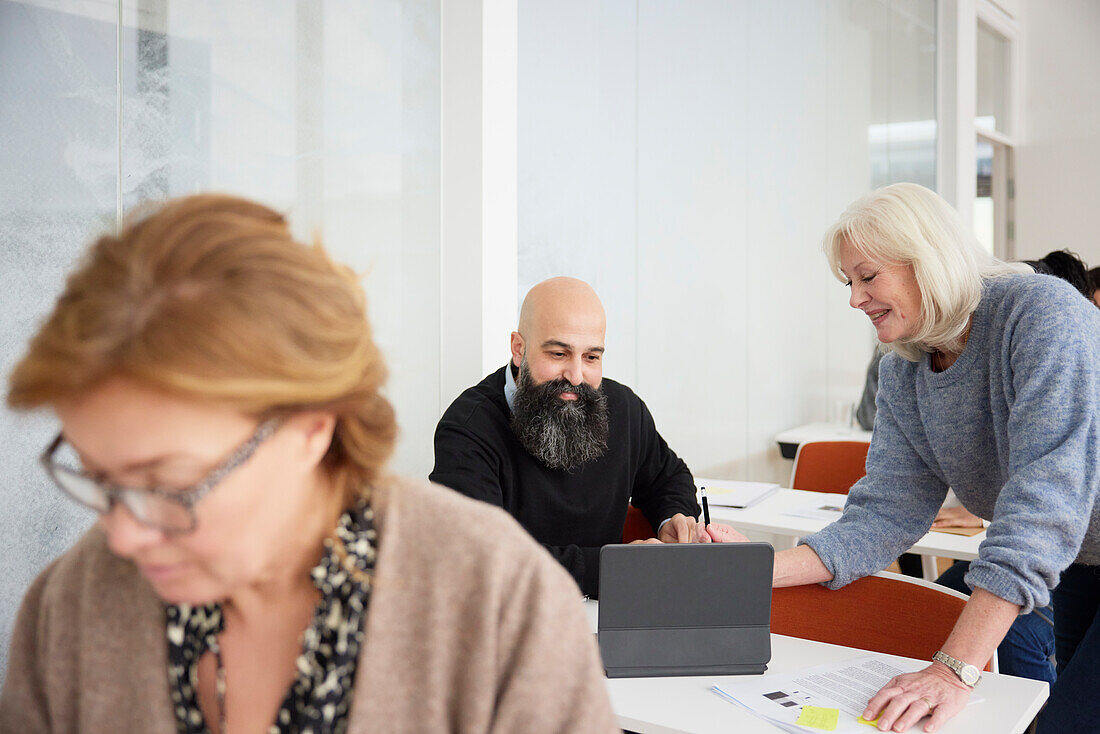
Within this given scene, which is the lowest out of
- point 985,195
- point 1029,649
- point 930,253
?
point 1029,649

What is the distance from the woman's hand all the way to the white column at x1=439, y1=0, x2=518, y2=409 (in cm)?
Answer: 173

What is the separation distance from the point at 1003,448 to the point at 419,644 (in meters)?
1.41

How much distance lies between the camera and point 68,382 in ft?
2.49

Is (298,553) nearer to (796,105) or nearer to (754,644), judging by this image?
(754,644)

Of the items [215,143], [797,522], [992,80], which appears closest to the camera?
[215,143]

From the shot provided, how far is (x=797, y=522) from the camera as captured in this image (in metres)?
2.89

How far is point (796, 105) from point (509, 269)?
2829 millimetres

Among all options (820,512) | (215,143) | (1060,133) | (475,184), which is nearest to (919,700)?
(820,512)

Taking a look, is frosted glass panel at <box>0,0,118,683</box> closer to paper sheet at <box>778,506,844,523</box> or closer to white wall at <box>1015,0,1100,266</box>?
paper sheet at <box>778,506,844,523</box>

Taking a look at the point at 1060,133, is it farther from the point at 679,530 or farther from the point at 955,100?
the point at 679,530

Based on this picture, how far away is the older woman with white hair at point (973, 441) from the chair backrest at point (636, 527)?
0.76m

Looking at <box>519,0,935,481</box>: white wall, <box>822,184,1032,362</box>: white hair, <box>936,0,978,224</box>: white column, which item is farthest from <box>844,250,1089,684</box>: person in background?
<box>936,0,978,224</box>: white column

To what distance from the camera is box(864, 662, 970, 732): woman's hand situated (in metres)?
1.47

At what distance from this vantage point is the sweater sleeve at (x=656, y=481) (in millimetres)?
2689
